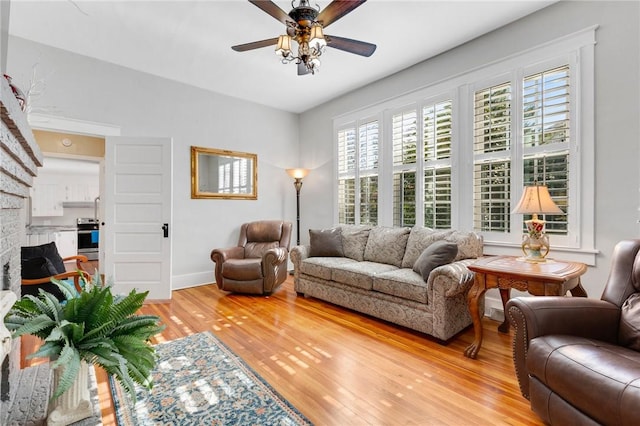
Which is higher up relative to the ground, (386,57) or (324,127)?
(386,57)

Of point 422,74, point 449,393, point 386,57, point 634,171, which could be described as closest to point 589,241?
point 634,171

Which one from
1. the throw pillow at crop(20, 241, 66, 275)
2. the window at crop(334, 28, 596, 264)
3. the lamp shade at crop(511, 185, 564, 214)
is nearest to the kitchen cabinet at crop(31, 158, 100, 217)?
the throw pillow at crop(20, 241, 66, 275)

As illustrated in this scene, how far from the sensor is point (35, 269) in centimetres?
256

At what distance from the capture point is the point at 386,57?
372cm

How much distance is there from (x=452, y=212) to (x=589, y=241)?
124 cm

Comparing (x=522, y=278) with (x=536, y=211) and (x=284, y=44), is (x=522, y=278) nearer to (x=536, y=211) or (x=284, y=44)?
(x=536, y=211)

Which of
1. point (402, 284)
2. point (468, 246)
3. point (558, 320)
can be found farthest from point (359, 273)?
point (558, 320)

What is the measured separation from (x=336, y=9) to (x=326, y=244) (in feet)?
8.76

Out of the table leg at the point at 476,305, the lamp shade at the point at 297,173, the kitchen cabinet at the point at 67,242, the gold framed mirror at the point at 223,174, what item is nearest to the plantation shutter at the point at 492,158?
the table leg at the point at 476,305

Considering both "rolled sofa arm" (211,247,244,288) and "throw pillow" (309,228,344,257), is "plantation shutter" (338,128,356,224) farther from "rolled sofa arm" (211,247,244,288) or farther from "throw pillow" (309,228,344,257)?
"rolled sofa arm" (211,247,244,288)

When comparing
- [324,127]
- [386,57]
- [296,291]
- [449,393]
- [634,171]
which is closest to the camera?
[449,393]

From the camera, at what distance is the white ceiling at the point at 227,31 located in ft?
9.27

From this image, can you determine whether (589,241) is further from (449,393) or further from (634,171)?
(449,393)

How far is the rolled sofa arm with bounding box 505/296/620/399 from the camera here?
5.55 feet
